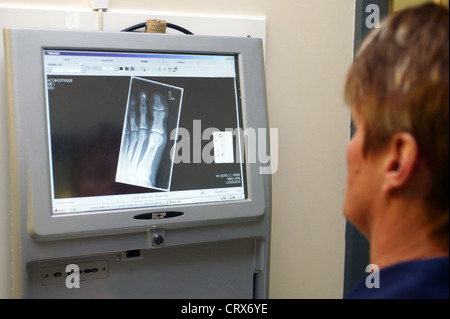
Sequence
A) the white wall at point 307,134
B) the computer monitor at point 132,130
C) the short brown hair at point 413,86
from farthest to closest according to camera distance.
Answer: the white wall at point 307,134 < the computer monitor at point 132,130 < the short brown hair at point 413,86

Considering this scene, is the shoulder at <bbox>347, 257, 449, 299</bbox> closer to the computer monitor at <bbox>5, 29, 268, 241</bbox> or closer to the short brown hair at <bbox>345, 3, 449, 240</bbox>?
the short brown hair at <bbox>345, 3, 449, 240</bbox>

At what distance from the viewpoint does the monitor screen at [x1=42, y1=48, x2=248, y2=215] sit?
85 cm

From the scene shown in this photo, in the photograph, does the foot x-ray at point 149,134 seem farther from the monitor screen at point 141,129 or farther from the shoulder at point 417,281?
the shoulder at point 417,281

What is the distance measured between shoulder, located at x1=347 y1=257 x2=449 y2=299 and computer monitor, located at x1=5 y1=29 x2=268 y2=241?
405mm

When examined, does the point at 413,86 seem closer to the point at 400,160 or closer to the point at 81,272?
the point at 400,160

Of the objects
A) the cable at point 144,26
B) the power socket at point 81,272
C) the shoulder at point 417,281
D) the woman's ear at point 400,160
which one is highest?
the cable at point 144,26

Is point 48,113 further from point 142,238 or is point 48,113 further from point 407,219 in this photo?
point 407,219

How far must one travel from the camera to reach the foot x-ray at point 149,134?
2.93ft

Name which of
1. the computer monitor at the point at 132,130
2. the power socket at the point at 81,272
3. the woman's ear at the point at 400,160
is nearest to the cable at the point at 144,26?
the computer monitor at the point at 132,130

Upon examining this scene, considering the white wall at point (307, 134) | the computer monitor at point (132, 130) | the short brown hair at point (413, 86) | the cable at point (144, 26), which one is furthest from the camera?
the white wall at point (307, 134)

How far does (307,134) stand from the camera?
3.95 ft

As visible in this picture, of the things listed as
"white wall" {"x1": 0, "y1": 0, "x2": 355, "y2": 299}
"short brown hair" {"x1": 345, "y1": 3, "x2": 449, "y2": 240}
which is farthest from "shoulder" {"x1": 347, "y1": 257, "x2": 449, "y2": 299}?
"white wall" {"x1": 0, "y1": 0, "x2": 355, "y2": 299}

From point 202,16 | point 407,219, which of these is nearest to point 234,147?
point 202,16
